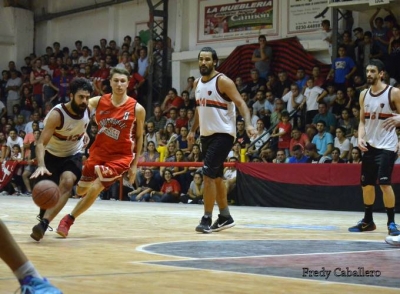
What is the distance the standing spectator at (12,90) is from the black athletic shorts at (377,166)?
1868 cm

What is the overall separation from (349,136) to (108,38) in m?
12.6

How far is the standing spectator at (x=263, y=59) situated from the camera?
826 inches

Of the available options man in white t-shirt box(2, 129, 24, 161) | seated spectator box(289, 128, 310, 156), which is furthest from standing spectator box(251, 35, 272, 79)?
man in white t-shirt box(2, 129, 24, 161)

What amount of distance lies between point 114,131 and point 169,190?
9.75 metres

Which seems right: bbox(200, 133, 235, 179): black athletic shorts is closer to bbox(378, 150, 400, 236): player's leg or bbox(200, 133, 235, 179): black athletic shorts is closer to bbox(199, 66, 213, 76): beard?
bbox(199, 66, 213, 76): beard

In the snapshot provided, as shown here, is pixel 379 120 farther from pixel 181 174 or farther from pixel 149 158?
pixel 149 158

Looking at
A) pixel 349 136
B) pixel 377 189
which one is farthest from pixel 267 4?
pixel 377 189

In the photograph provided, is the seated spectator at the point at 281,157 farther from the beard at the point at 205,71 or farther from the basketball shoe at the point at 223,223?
the beard at the point at 205,71

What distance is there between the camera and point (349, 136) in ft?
55.5

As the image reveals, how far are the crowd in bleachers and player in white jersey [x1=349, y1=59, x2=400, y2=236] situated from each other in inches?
245

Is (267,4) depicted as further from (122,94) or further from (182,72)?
(122,94)

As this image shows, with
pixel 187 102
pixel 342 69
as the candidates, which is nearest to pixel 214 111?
pixel 342 69

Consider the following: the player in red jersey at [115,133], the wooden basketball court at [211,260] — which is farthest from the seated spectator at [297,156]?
the player in red jersey at [115,133]

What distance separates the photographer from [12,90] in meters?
26.5
